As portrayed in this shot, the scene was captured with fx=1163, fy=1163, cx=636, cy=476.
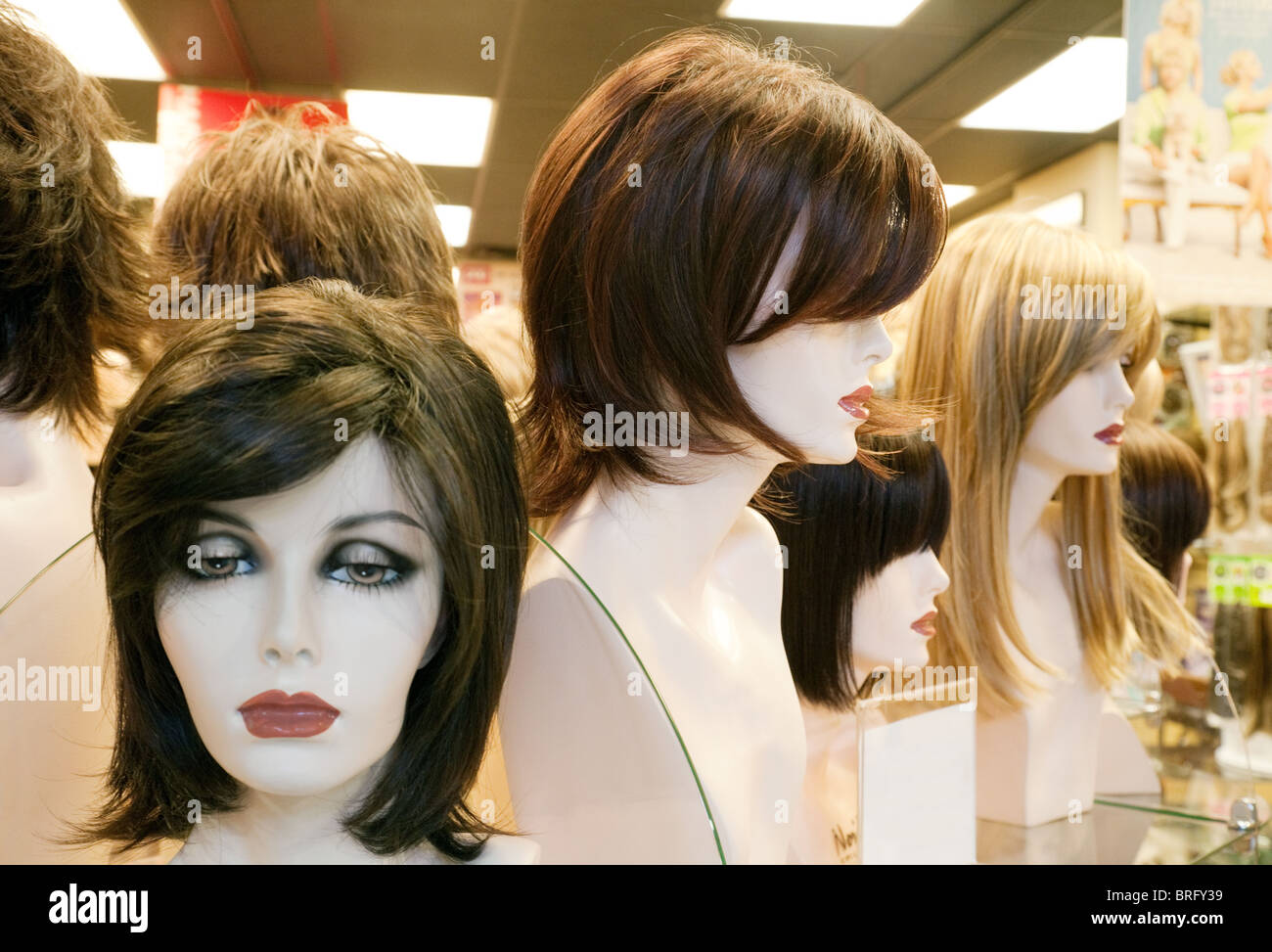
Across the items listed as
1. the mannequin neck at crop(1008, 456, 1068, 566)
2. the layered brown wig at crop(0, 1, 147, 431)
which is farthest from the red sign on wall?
the mannequin neck at crop(1008, 456, 1068, 566)

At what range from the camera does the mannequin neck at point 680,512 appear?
1234mm

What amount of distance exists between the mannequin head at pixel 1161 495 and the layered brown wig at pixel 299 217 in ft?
4.91

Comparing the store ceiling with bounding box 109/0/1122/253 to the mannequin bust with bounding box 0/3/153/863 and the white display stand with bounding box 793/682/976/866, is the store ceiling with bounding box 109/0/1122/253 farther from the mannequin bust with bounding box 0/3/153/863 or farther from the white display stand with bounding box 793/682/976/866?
the white display stand with bounding box 793/682/976/866

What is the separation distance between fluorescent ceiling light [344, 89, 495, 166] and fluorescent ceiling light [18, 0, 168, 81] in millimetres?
237

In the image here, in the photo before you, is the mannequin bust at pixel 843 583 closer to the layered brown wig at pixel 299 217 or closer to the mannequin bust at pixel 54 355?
the layered brown wig at pixel 299 217

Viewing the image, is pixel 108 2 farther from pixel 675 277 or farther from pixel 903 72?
pixel 903 72

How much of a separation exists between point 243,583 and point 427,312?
0.31 metres

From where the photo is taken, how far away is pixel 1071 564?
2.05 meters

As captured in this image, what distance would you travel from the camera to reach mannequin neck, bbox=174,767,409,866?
971 mm

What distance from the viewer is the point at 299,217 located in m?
1.30

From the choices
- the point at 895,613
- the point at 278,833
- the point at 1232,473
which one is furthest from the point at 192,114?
the point at 1232,473

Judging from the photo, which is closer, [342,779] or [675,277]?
[342,779]

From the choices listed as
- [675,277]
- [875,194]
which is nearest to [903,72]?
Result: [875,194]

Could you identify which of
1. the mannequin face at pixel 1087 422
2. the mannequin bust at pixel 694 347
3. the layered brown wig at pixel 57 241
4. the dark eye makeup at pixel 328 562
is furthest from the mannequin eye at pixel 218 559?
the mannequin face at pixel 1087 422
